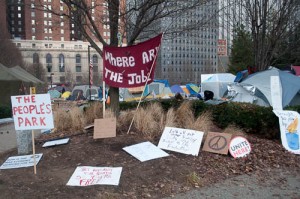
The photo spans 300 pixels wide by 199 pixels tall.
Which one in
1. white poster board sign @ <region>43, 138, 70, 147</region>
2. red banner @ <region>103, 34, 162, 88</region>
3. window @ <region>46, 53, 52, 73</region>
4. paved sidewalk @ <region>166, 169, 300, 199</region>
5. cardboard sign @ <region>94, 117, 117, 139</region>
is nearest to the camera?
paved sidewalk @ <region>166, 169, 300, 199</region>

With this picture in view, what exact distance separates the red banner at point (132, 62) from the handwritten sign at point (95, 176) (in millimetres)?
3332

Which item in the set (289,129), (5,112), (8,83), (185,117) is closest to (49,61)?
(8,83)

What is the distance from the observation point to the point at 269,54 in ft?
50.4

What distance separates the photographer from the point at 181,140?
779cm

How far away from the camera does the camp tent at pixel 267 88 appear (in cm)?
1383

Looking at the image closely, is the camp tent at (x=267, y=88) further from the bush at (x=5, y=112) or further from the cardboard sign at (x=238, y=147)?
the bush at (x=5, y=112)

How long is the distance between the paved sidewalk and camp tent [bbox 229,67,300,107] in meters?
7.49

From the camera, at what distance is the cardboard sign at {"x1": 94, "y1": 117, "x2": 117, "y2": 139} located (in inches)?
325

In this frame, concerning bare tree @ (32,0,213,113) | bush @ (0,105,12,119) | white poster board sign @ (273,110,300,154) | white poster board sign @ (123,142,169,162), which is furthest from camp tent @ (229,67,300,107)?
bush @ (0,105,12,119)

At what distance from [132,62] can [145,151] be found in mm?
2863

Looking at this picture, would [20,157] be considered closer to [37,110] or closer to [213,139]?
[37,110]

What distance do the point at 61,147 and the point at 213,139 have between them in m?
3.34

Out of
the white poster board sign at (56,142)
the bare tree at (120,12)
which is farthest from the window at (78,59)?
the white poster board sign at (56,142)

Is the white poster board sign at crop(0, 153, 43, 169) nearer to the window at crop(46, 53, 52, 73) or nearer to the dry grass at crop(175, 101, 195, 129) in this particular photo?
the dry grass at crop(175, 101, 195, 129)
